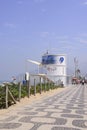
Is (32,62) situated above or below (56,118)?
above

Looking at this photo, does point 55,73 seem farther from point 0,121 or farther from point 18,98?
point 0,121

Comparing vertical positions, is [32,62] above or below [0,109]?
above

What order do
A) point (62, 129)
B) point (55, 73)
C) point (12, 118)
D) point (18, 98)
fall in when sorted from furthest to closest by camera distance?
point (55, 73) → point (18, 98) → point (12, 118) → point (62, 129)

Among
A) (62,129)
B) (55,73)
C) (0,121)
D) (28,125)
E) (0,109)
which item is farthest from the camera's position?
(55,73)

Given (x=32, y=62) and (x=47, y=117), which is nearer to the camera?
(x=47, y=117)

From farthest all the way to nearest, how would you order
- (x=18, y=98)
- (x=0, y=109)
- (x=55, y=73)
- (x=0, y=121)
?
1. (x=55, y=73)
2. (x=18, y=98)
3. (x=0, y=109)
4. (x=0, y=121)

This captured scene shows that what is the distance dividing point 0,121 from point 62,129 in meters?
2.56

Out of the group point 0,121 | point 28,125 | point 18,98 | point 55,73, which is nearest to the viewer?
point 28,125

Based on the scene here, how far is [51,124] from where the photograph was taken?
1147cm

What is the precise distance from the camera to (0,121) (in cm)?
1213

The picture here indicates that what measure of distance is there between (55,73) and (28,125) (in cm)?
5967

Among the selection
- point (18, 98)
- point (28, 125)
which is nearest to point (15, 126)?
point (28, 125)

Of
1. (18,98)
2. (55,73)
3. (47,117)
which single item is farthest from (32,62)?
(47,117)

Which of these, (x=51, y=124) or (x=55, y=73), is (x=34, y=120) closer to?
(x=51, y=124)
